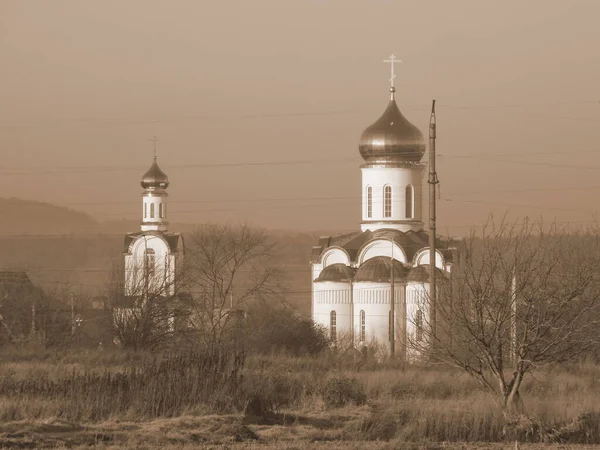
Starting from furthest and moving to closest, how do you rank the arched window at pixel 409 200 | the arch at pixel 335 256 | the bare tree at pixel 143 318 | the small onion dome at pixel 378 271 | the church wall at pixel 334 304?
1. the arch at pixel 335 256
2. the arched window at pixel 409 200
3. the church wall at pixel 334 304
4. the small onion dome at pixel 378 271
5. the bare tree at pixel 143 318

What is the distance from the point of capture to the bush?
19438mm

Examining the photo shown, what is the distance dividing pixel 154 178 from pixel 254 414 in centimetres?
5470

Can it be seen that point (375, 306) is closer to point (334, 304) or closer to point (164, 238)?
point (334, 304)

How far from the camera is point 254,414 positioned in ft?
58.6

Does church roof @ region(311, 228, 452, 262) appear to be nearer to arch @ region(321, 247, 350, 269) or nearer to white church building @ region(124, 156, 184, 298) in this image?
arch @ region(321, 247, 350, 269)

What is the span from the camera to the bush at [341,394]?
19.4 meters

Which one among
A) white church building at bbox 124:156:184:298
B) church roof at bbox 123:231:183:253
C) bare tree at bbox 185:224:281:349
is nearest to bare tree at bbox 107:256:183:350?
bare tree at bbox 185:224:281:349

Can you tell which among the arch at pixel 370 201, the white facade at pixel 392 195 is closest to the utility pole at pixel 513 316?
the white facade at pixel 392 195

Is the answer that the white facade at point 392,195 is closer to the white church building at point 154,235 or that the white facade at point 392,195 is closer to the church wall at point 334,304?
the church wall at point 334,304

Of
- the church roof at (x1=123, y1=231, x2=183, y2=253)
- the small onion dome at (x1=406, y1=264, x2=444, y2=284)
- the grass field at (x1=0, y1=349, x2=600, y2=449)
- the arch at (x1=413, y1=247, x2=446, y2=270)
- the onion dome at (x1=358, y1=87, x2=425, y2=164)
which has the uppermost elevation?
the onion dome at (x1=358, y1=87, x2=425, y2=164)

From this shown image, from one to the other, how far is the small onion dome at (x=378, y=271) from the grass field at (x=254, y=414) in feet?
99.3

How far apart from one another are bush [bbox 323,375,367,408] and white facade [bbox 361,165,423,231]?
35067mm

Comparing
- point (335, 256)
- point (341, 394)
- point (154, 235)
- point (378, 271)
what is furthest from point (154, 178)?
point (341, 394)

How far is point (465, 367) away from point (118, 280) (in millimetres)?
28001
